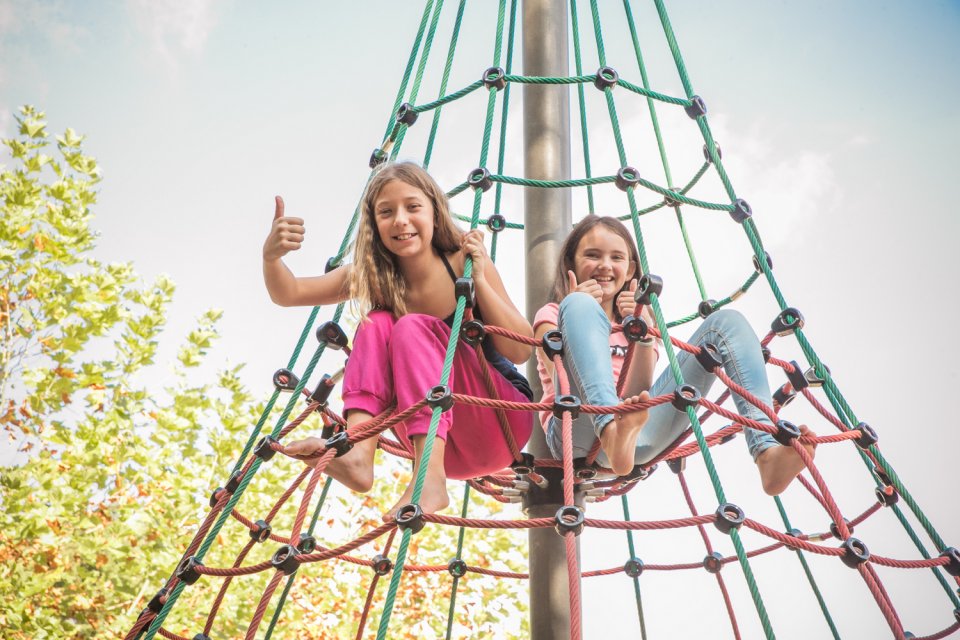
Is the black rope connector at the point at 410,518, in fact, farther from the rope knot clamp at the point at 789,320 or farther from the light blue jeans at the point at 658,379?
the rope knot clamp at the point at 789,320

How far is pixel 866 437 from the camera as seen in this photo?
1.67 m

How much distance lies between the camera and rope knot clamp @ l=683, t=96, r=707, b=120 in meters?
2.02

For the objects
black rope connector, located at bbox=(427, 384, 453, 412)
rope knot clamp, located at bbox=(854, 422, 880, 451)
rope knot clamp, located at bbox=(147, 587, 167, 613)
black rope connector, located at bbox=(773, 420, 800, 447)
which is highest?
rope knot clamp, located at bbox=(854, 422, 880, 451)

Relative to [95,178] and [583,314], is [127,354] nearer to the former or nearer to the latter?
[95,178]

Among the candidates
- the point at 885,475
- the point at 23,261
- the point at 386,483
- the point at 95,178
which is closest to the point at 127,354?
the point at 23,261

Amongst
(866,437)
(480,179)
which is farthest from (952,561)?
(480,179)

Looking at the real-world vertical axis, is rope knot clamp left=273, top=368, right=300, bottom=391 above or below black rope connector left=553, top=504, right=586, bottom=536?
above

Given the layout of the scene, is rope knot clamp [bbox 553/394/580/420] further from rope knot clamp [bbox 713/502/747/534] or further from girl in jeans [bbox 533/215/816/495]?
rope knot clamp [bbox 713/502/747/534]

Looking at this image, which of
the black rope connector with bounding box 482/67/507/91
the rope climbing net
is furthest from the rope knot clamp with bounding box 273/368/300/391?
the black rope connector with bounding box 482/67/507/91

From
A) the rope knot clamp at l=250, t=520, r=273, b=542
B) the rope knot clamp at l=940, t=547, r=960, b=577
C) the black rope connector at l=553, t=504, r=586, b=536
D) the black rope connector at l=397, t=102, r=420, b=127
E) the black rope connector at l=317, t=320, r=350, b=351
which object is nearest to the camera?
the black rope connector at l=553, t=504, r=586, b=536

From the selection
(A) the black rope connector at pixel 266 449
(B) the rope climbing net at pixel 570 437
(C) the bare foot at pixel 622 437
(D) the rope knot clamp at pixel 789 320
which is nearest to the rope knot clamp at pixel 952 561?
(B) the rope climbing net at pixel 570 437

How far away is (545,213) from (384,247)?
1.51 feet

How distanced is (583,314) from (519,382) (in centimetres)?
42

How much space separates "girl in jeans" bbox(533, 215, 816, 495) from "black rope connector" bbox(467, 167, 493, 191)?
300 millimetres
